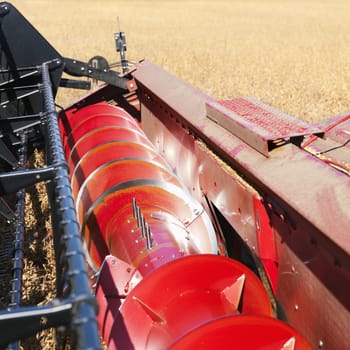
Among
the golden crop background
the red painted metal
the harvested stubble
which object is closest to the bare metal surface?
the red painted metal

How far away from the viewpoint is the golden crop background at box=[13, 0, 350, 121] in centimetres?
696

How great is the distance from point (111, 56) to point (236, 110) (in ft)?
27.2

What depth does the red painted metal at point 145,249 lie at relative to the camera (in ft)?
4.86

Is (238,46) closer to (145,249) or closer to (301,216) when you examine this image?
(145,249)

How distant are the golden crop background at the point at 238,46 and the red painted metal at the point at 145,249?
3.52 meters

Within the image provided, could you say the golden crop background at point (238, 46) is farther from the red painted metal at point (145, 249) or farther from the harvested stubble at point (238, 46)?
the red painted metal at point (145, 249)

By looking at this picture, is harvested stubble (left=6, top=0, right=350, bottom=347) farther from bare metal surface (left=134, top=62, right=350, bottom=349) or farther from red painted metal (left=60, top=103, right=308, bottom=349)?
bare metal surface (left=134, top=62, right=350, bottom=349)

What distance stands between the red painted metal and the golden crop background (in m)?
3.52

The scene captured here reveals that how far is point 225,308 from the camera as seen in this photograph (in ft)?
4.92

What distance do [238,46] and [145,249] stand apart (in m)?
10.3

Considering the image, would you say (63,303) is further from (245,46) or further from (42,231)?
(245,46)

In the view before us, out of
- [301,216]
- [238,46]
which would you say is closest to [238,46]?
[238,46]

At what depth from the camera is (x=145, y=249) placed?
6.37ft

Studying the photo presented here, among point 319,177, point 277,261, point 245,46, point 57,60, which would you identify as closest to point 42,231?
point 57,60
